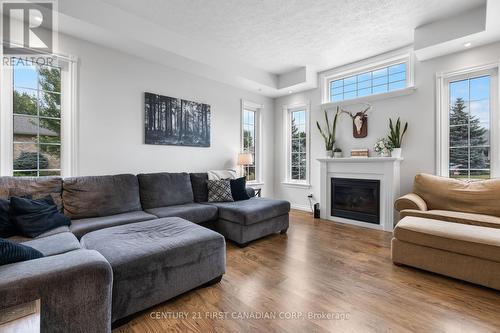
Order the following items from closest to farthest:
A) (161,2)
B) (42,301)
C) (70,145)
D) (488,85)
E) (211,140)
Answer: (42,301) → (161,2) → (70,145) → (488,85) → (211,140)

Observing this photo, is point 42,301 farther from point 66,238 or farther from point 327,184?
point 327,184

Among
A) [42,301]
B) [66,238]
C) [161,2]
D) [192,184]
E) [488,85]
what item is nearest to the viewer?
[42,301]

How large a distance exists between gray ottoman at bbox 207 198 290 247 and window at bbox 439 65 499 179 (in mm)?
2489

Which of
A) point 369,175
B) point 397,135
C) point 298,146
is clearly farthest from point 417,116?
point 298,146

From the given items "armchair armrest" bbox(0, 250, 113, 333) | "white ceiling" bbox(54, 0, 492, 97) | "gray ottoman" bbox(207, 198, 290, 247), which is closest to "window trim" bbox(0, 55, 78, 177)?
"white ceiling" bbox(54, 0, 492, 97)

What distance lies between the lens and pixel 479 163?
321 centimetres

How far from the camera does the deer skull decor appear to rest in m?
4.11

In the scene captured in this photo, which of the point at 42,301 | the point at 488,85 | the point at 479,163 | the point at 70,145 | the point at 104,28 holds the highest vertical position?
the point at 104,28

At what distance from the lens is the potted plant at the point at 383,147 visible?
12.3ft

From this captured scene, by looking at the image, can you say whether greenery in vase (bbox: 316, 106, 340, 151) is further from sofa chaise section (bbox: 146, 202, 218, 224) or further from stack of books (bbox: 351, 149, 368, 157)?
sofa chaise section (bbox: 146, 202, 218, 224)

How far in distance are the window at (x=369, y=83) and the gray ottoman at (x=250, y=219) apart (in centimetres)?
254

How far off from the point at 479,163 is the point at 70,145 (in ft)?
17.7

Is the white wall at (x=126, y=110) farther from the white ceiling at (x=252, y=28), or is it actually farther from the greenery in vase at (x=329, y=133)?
the greenery in vase at (x=329, y=133)

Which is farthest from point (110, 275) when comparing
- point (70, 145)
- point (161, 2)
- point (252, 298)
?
point (161, 2)
